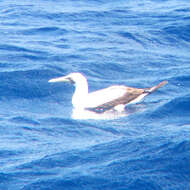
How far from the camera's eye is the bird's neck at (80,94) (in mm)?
13664

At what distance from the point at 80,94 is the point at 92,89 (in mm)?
1337

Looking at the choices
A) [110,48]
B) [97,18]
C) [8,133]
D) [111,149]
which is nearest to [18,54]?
[110,48]

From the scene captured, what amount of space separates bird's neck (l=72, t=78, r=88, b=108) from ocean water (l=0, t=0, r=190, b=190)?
0.22 metres

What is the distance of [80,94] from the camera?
13914 mm

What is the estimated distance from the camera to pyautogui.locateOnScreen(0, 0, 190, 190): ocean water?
851cm

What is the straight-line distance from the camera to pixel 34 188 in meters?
8.02

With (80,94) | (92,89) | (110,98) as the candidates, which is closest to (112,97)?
(110,98)

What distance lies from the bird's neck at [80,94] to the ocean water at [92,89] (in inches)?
8.8

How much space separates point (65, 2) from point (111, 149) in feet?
52.2

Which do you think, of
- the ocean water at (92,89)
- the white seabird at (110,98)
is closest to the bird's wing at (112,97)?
the white seabird at (110,98)

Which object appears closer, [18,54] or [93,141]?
[93,141]

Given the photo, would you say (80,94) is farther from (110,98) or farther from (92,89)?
(92,89)

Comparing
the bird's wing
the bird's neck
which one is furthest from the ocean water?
the bird's wing

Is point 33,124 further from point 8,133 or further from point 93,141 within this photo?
point 93,141
